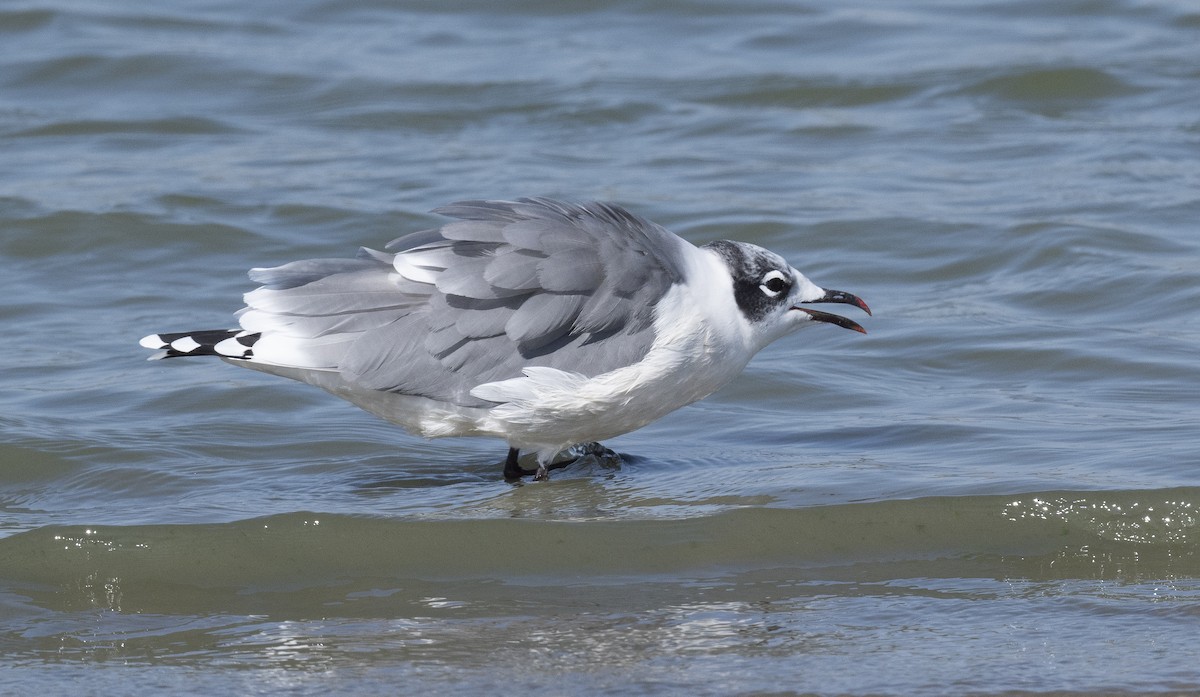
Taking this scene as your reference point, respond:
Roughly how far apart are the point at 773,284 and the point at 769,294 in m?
0.04

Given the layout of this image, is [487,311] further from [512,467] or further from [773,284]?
[773,284]

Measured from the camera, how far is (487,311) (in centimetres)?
591

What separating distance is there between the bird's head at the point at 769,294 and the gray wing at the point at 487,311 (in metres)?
0.36

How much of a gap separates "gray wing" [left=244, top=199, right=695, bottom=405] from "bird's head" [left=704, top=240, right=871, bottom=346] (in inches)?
14.2

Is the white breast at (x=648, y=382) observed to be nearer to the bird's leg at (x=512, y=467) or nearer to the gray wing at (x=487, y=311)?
the gray wing at (x=487, y=311)

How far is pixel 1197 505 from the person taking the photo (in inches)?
215

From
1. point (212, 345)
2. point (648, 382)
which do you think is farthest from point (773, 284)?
point (212, 345)

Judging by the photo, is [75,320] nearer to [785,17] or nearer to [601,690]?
[601,690]

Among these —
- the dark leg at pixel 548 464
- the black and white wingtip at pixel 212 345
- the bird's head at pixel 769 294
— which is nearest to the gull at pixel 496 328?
the black and white wingtip at pixel 212 345

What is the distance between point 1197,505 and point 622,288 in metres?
2.07

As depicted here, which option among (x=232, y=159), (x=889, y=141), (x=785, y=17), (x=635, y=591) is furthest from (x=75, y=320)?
(x=785, y=17)

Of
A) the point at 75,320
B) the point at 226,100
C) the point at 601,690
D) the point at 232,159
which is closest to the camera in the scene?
the point at 601,690

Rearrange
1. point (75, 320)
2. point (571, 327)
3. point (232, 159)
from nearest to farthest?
1. point (571, 327)
2. point (75, 320)
3. point (232, 159)

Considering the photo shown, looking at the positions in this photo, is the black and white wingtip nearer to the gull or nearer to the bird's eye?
the gull
